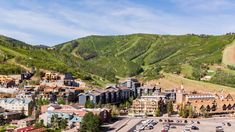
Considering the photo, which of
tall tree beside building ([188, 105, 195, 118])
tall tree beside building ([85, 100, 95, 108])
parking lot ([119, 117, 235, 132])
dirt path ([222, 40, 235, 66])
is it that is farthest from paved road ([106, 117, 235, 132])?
dirt path ([222, 40, 235, 66])

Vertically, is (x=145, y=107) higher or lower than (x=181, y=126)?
higher

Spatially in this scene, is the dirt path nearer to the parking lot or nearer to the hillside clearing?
the hillside clearing

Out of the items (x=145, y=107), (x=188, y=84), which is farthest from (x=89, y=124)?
(x=188, y=84)

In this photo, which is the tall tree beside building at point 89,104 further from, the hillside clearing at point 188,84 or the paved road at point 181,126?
the hillside clearing at point 188,84

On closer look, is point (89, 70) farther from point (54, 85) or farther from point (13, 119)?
point (13, 119)

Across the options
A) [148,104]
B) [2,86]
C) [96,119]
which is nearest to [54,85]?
[2,86]

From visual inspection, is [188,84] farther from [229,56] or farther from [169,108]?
[229,56]

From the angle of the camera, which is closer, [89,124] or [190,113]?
[89,124]

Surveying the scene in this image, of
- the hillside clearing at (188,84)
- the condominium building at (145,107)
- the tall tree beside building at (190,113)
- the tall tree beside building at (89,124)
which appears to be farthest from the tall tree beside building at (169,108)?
the tall tree beside building at (89,124)

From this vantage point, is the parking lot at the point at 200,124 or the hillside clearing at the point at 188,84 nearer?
the parking lot at the point at 200,124

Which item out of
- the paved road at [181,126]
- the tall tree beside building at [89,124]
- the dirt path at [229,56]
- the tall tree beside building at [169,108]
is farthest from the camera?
the dirt path at [229,56]

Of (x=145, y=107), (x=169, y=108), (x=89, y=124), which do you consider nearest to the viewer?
(x=89, y=124)
